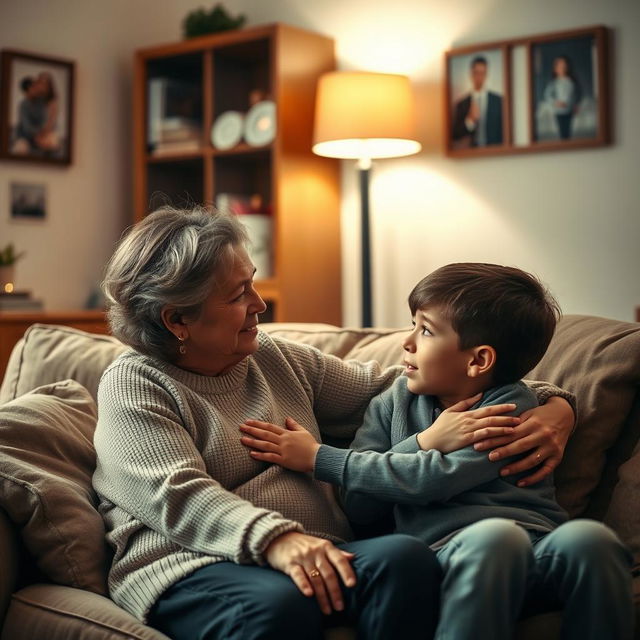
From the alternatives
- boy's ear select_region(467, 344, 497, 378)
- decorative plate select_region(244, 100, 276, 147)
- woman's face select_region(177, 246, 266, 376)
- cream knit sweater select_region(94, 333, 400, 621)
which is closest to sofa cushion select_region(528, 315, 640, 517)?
boy's ear select_region(467, 344, 497, 378)

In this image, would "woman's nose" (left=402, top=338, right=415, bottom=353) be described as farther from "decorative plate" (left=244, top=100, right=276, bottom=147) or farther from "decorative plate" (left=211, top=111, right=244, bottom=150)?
"decorative plate" (left=211, top=111, right=244, bottom=150)

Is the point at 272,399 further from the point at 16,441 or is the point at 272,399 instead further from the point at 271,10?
the point at 271,10

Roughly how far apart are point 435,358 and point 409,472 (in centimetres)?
20

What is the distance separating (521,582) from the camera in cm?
140

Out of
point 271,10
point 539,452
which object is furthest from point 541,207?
point 539,452

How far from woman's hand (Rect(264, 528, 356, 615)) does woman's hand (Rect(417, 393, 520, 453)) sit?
0.26 metres

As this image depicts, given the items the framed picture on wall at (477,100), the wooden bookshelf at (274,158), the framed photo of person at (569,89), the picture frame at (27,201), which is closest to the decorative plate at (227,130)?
the wooden bookshelf at (274,158)

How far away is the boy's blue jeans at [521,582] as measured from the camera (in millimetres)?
1365

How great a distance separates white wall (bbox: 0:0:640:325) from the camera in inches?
143

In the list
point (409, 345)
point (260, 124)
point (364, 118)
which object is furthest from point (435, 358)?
point (260, 124)

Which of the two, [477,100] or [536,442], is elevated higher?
[477,100]

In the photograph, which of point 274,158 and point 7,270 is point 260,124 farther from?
point 7,270

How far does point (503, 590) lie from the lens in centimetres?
137

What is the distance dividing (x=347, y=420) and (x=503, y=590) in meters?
0.60
